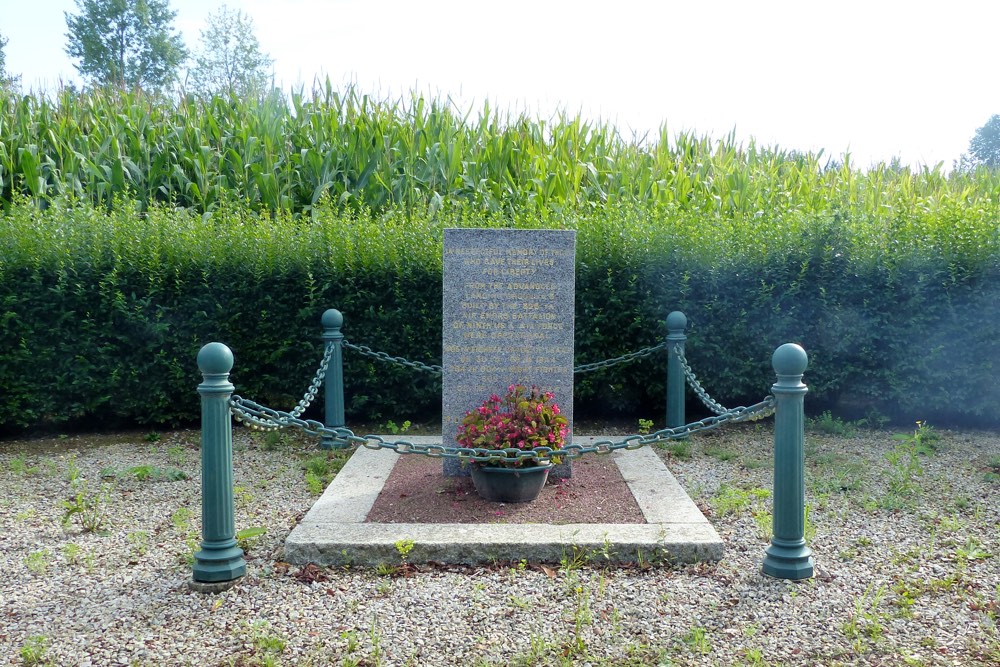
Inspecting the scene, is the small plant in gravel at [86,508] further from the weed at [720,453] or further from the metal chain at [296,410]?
the weed at [720,453]

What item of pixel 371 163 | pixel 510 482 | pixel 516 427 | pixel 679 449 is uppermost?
pixel 371 163

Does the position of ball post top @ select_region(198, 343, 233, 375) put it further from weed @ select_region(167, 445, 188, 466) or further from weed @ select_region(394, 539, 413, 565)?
weed @ select_region(167, 445, 188, 466)

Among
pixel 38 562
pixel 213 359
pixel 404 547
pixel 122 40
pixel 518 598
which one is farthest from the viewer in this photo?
pixel 122 40

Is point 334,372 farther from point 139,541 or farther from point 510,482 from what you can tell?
point 510,482

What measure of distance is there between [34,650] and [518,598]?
1.95 m

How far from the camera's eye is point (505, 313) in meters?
5.16

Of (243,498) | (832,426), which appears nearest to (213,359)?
(243,498)

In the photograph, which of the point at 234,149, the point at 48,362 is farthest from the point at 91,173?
the point at 48,362

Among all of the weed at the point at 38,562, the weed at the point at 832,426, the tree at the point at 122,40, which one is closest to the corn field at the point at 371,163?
the weed at the point at 832,426

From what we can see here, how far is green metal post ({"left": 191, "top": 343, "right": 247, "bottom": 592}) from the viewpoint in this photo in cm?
367

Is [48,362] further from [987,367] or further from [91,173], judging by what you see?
[987,367]

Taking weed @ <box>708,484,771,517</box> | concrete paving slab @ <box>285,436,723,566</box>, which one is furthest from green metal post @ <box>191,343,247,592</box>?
weed @ <box>708,484,771,517</box>

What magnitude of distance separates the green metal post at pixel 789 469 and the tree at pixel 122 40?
155ft

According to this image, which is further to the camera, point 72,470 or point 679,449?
point 679,449
